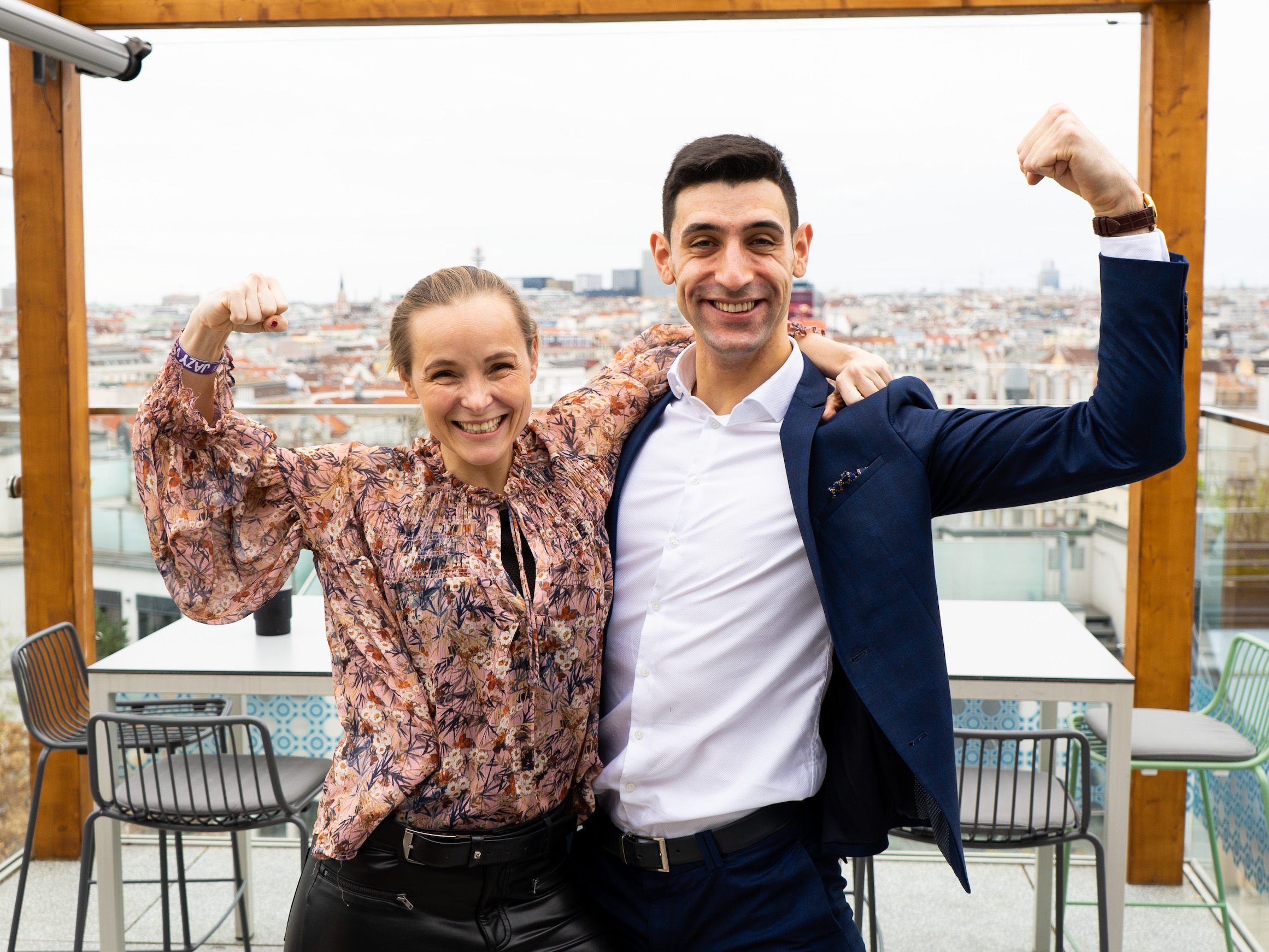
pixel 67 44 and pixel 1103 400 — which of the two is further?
pixel 67 44

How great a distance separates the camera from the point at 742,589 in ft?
5.24

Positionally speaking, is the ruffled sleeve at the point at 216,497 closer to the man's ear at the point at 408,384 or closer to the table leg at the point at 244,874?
the man's ear at the point at 408,384

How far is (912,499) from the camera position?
1496mm

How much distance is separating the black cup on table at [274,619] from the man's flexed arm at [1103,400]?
2.24 metres

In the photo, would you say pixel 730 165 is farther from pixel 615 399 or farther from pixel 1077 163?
pixel 1077 163

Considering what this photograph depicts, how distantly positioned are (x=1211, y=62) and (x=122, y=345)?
12.8 ft

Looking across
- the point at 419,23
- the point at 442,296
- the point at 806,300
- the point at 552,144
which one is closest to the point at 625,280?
the point at 552,144

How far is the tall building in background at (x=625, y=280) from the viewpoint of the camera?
14.1 ft

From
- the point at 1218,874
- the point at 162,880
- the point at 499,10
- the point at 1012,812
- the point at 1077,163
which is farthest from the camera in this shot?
the point at 499,10

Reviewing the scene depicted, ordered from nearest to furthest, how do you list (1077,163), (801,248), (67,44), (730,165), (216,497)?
(1077,163) < (216,497) < (730,165) < (801,248) < (67,44)

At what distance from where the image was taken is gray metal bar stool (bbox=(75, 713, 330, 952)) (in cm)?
272

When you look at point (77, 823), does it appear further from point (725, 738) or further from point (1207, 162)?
point (1207, 162)

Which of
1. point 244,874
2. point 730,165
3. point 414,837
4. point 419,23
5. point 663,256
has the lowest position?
point 244,874

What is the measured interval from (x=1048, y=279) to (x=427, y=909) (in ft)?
11.1
